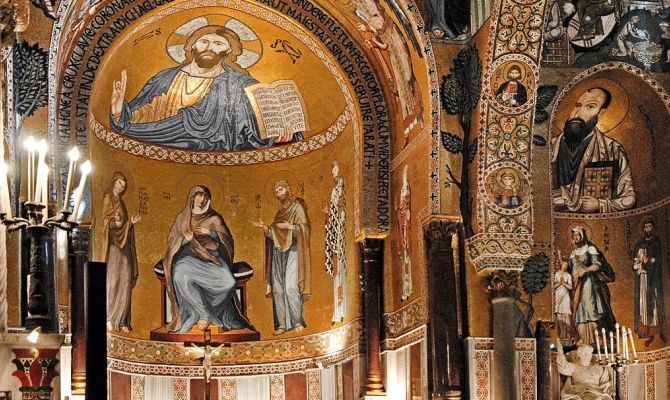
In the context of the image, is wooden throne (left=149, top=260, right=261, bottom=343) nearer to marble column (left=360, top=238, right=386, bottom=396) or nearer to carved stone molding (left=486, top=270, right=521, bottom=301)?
marble column (left=360, top=238, right=386, bottom=396)

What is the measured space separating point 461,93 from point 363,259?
3610 mm

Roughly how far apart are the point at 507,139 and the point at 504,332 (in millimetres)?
2871

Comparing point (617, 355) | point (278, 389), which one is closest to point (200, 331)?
point (278, 389)

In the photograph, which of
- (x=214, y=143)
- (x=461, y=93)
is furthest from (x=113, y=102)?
(x=461, y=93)

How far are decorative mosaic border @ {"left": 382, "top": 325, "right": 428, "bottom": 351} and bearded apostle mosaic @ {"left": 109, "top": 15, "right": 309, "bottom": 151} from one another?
14.8ft

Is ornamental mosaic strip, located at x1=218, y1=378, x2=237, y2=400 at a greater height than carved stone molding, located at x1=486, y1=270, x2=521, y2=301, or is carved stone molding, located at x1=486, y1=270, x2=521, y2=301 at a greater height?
carved stone molding, located at x1=486, y1=270, x2=521, y2=301

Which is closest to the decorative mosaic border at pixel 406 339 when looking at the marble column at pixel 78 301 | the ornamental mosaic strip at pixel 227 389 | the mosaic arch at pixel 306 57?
the mosaic arch at pixel 306 57

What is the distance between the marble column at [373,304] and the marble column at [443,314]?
216 cm

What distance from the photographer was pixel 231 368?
961 inches

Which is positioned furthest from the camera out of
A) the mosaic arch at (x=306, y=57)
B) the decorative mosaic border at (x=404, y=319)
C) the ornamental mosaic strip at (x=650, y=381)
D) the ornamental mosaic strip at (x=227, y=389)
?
the ornamental mosaic strip at (x=227, y=389)

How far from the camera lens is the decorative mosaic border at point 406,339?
2067 centimetres

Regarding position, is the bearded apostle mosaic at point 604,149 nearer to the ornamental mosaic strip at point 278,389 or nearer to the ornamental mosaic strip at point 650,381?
the ornamental mosaic strip at point 650,381

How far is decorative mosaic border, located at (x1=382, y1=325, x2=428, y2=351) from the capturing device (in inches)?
814

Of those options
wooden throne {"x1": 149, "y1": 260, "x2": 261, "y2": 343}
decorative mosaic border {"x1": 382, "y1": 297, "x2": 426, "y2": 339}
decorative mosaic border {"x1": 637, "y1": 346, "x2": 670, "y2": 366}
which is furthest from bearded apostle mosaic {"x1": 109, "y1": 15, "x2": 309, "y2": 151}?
decorative mosaic border {"x1": 637, "y1": 346, "x2": 670, "y2": 366}
